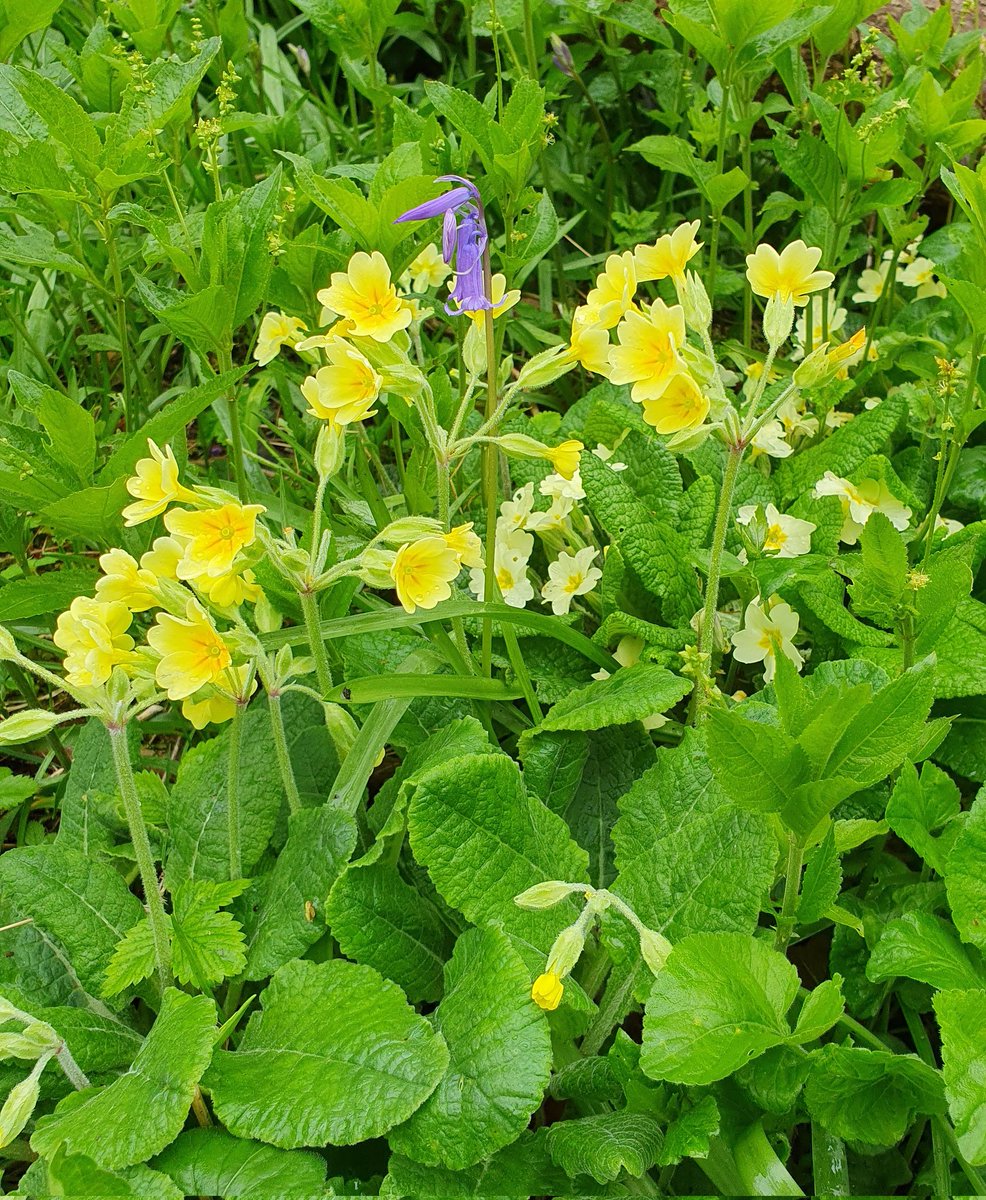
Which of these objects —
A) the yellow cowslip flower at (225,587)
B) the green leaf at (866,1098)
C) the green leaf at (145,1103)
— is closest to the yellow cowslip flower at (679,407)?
the yellow cowslip flower at (225,587)

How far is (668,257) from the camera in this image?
5.81 feet

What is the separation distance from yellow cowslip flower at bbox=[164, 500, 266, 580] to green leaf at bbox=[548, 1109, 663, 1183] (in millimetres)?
815

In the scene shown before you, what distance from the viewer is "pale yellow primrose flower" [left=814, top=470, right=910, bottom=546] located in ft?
7.10

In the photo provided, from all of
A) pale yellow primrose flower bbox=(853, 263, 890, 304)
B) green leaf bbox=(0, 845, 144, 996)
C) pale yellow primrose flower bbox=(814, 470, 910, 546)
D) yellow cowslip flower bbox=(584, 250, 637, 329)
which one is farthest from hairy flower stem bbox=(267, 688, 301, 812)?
pale yellow primrose flower bbox=(853, 263, 890, 304)

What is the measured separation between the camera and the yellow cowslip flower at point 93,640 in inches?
58.1

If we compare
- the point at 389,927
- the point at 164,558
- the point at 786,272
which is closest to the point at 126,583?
the point at 164,558

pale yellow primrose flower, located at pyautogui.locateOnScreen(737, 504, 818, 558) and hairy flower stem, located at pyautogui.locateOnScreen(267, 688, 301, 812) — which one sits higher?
hairy flower stem, located at pyautogui.locateOnScreen(267, 688, 301, 812)

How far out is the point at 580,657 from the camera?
2.11 metres

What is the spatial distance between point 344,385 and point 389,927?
2.47 feet

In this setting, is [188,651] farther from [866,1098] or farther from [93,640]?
[866,1098]

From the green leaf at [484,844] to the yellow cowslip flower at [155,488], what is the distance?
0.50 meters

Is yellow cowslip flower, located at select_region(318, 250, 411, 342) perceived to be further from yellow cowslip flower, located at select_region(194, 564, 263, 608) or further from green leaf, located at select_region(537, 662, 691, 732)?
green leaf, located at select_region(537, 662, 691, 732)

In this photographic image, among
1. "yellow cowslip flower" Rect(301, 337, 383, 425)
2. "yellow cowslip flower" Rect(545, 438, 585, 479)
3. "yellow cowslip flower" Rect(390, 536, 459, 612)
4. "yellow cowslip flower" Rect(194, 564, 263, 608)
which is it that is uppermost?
"yellow cowslip flower" Rect(301, 337, 383, 425)

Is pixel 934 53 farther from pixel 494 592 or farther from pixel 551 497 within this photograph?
pixel 494 592
